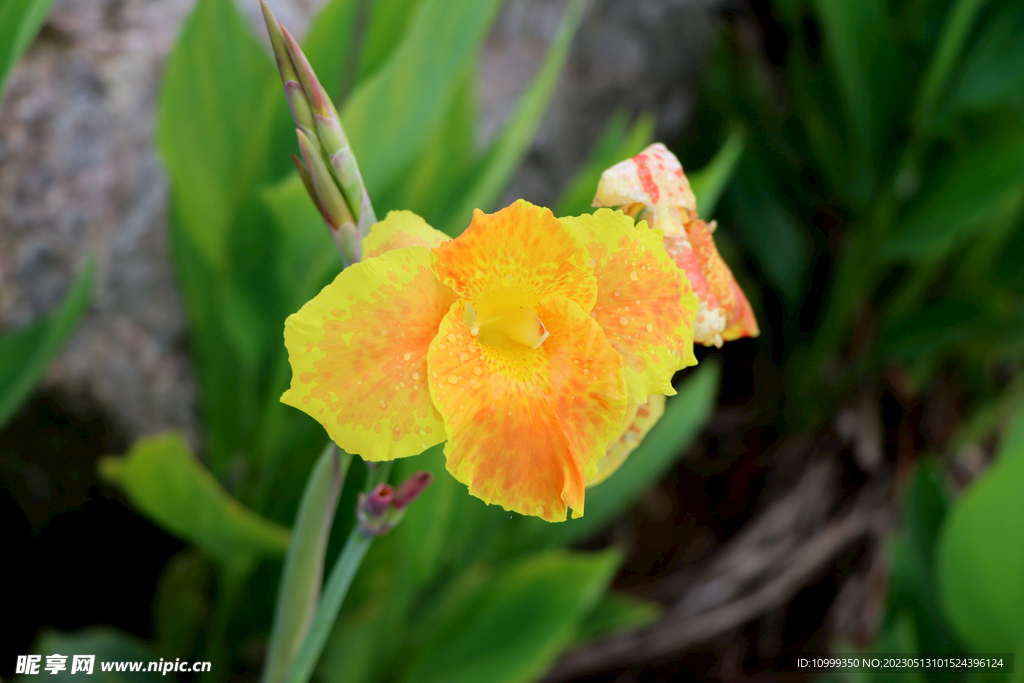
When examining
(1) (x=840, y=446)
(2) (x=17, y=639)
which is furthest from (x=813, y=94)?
(2) (x=17, y=639)

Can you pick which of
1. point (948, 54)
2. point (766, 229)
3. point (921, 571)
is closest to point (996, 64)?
point (948, 54)

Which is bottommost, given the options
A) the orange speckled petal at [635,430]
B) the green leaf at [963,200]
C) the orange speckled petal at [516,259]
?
the green leaf at [963,200]

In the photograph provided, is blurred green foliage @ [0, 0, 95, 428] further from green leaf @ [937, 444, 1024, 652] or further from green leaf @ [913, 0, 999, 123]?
green leaf @ [913, 0, 999, 123]

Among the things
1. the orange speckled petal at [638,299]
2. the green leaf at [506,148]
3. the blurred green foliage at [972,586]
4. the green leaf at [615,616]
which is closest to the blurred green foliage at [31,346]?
the green leaf at [506,148]

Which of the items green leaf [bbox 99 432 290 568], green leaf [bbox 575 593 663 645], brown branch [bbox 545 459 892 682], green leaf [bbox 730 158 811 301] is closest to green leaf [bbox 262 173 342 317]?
green leaf [bbox 99 432 290 568]

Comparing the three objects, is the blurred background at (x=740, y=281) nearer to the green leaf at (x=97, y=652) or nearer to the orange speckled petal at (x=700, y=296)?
the green leaf at (x=97, y=652)

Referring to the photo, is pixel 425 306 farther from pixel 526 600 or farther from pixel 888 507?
pixel 888 507

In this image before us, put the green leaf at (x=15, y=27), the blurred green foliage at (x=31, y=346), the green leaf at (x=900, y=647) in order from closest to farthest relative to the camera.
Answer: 1. the green leaf at (x=15, y=27)
2. the blurred green foliage at (x=31, y=346)
3. the green leaf at (x=900, y=647)

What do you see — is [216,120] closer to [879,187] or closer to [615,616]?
[615,616]

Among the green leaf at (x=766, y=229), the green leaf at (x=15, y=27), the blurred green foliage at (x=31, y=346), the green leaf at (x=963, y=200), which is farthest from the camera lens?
the green leaf at (x=766, y=229)
